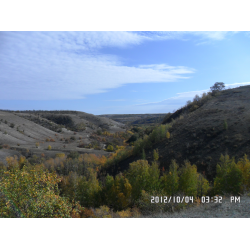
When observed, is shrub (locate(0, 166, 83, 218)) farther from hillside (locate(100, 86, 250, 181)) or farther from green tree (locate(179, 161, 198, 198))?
hillside (locate(100, 86, 250, 181))

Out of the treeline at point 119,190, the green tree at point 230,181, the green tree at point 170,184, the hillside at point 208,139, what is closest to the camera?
the treeline at point 119,190

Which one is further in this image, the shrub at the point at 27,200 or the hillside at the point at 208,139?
the hillside at the point at 208,139

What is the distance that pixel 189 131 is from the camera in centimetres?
2780

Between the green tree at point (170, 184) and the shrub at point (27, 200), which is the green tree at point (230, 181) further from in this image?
the shrub at point (27, 200)

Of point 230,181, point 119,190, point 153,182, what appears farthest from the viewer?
point 119,190

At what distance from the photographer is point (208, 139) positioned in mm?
24344

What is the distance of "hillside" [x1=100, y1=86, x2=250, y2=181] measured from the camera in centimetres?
2061

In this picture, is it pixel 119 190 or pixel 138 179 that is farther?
pixel 119 190

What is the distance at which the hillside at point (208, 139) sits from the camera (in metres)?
20.6

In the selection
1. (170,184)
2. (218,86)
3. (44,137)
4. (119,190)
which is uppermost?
(218,86)

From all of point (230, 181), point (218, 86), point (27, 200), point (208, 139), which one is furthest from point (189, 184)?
point (218, 86)

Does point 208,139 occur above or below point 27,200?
above

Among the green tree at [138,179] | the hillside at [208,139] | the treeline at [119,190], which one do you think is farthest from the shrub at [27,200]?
the hillside at [208,139]

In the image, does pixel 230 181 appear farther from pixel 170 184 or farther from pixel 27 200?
pixel 27 200
